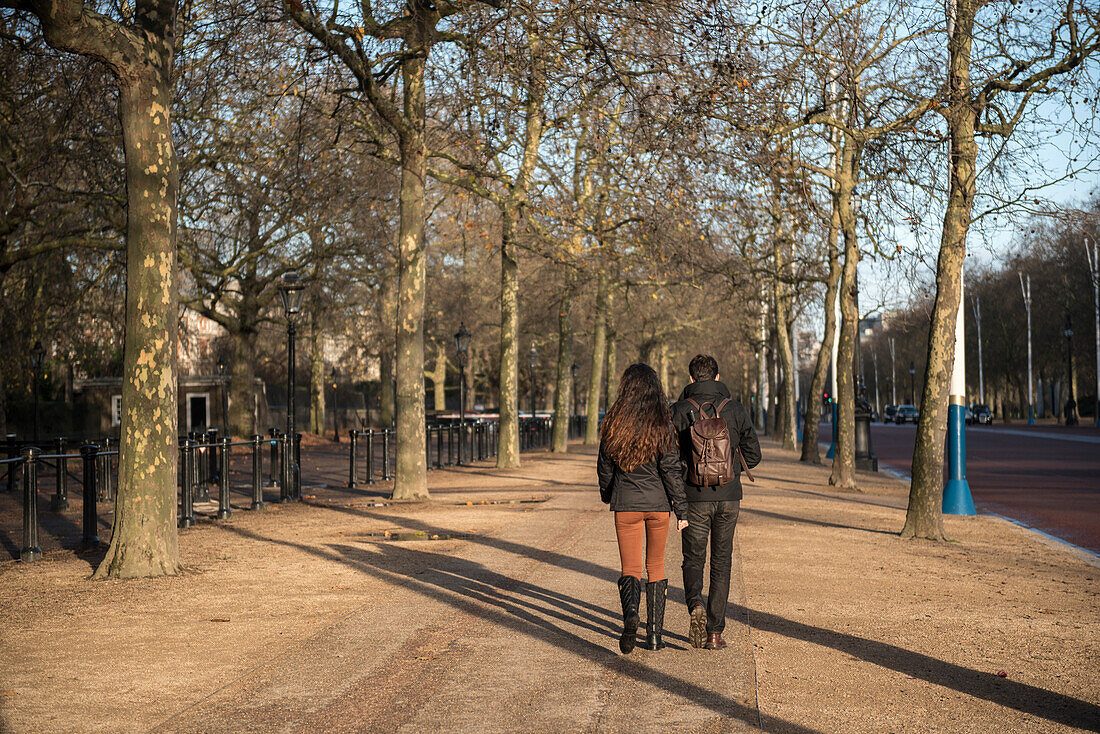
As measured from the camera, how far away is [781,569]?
10234 millimetres

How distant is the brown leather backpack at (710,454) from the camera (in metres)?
6.93

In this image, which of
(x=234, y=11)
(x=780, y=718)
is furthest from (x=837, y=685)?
(x=234, y=11)

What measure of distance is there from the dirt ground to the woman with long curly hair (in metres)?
0.42

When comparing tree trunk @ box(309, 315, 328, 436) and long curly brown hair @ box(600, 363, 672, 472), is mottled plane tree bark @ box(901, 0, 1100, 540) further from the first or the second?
tree trunk @ box(309, 315, 328, 436)

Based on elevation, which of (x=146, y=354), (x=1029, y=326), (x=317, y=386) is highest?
(x=1029, y=326)

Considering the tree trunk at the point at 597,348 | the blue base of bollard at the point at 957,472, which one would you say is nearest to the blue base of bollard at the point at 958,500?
the blue base of bollard at the point at 957,472

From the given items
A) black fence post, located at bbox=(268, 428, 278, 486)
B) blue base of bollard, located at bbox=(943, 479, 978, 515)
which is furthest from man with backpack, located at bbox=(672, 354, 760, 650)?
black fence post, located at bbox=(268, 428, 278, 486)

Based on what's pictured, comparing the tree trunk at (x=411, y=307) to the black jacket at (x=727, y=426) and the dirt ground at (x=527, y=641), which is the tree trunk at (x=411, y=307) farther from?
the black jacket at (x=727, y=426)

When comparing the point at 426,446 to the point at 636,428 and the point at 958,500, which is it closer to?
the point at 958,500

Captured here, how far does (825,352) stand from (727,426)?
2315 centimetres

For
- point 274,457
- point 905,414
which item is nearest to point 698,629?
point 274,457

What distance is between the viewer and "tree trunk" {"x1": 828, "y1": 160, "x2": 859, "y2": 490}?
21.2 meters

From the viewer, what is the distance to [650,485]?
22.1ft

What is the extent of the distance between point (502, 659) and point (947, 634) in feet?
10.4
